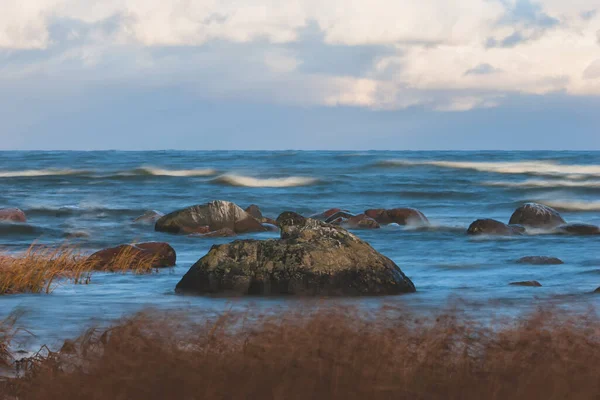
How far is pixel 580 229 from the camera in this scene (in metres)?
21.8

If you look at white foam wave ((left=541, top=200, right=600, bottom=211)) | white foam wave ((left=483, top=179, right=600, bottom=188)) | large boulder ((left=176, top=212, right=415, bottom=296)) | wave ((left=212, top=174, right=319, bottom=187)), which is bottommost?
wave ((left=212, top=174, right=319, bottom=187))

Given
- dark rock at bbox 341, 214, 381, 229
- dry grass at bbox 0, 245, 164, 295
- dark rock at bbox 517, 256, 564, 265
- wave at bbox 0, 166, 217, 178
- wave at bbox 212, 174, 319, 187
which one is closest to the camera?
dry grass at bbox 0, 245, 164, 295

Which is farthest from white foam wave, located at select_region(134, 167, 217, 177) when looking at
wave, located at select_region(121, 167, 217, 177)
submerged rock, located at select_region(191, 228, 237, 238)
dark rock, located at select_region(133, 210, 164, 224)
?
submerged rock, located at select_region(191, 228, 237, 238)

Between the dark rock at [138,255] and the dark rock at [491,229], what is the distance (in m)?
8.86

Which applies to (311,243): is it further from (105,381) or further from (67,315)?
(105,381)

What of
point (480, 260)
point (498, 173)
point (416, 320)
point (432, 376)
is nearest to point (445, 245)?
point (480, 260)

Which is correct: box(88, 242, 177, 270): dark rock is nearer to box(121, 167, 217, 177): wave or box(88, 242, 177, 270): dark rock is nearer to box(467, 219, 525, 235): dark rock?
box(467, 219, 525, 235): dark rock

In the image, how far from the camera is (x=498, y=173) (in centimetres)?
5512

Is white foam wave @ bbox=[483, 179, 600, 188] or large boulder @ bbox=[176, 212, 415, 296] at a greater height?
large boulder @ bbox=[176, 212, 415, 296]

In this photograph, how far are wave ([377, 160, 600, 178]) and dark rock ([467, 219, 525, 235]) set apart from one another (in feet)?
116

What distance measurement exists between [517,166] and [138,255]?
52212 millimetres

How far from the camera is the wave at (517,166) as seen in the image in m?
58.4

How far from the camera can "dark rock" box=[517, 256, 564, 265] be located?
1562cm

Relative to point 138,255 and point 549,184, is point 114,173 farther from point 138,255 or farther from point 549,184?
point 138,255
